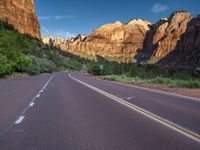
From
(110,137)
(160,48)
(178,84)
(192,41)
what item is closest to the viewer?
(110,137)

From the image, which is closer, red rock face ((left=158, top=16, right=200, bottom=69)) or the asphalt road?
the asphalt road

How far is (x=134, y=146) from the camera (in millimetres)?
6465

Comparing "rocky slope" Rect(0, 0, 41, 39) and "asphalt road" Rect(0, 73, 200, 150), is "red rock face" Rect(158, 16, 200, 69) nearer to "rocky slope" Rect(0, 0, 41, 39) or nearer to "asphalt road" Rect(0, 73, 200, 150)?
"rocky slope" Rect(0, 0, 41, 39)

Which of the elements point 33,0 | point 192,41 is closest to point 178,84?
point 192,41

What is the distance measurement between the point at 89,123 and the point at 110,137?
1968 mm

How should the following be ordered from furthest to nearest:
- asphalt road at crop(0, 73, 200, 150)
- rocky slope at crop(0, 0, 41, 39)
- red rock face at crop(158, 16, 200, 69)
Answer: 1. red rock face at crop(158, 16, 200, 69)
2. rocky slope at crop(0, 0, 41, 39)
3. asphalt road at crop(0, 73, 200, 150)

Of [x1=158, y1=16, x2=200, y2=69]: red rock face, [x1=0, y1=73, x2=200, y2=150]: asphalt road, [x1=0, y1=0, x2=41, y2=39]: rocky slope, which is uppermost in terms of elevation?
[x1=0, y1=0, x2=41, y2=39]: rocky slope

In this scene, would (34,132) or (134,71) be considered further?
(134,71)

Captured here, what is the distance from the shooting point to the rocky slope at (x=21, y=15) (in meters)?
146

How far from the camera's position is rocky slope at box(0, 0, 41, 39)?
14588 centimetres

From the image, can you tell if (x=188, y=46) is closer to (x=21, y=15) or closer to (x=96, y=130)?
(x=21, y=15)

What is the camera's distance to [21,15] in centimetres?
15600

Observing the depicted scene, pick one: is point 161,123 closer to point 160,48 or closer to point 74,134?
point 74,134

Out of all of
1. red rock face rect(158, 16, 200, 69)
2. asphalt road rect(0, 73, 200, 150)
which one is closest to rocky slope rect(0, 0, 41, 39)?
red rock face rect(158, 16, 200, 69)
